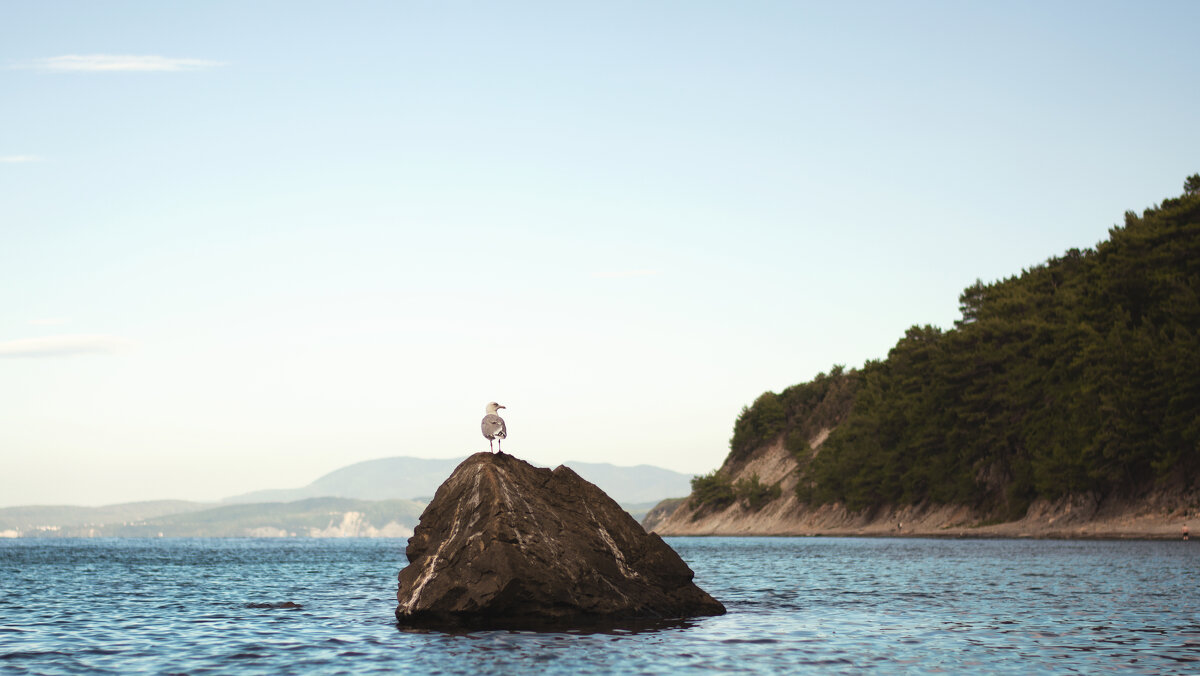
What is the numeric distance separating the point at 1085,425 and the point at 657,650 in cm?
7849

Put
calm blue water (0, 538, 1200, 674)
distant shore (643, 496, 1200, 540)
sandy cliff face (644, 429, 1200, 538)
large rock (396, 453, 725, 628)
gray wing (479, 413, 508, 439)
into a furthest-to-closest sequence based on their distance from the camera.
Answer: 1. sandy cliff face (644, 429, 1200, 538)
2. distant shore (643, 496, 1200, 540)
3. gray wing (479, 413, 508, 439)
4. large rock (396, 453, 725, 628)
5. calm blue water (0, 538, 1200, 674)

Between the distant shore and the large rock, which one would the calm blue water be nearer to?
the large rock

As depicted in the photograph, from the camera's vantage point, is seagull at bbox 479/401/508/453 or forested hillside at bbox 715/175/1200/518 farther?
forested hillside at bbox 715/175/1200/518

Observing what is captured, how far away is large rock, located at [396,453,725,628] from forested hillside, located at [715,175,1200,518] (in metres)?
64.7

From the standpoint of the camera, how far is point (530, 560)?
81.8ft

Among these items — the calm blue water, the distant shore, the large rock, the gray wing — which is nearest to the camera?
the calm blue water

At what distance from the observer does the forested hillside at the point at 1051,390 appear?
8094 cm

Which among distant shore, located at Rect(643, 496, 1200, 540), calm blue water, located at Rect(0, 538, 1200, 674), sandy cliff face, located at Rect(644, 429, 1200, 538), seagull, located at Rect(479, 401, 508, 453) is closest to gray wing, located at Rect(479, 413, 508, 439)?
seagull, located at Rect(479, 401, 508, 453)

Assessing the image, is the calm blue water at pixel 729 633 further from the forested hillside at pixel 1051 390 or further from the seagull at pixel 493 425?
the forested hillside at pixel 1051 390

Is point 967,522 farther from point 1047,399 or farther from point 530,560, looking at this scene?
point 530,560

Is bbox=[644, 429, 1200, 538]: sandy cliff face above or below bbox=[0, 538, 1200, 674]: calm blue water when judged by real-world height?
above

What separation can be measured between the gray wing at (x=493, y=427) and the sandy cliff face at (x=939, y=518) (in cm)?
6716

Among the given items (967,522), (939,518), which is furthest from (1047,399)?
(939,518)

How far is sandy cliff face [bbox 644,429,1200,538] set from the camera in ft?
267
